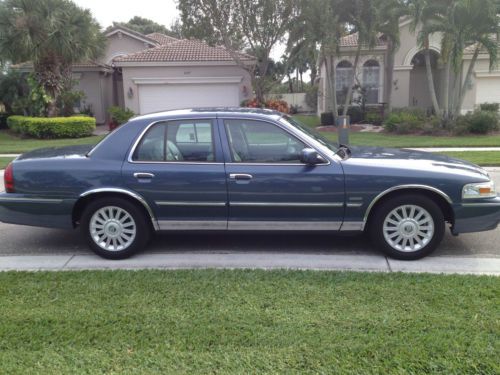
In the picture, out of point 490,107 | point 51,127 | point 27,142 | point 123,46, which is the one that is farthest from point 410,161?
point 123,46

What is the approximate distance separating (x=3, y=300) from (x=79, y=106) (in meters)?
24.2

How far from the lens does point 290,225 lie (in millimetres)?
5168

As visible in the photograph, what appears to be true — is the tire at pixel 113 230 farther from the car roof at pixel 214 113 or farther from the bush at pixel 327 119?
the bush at pixel 327 119

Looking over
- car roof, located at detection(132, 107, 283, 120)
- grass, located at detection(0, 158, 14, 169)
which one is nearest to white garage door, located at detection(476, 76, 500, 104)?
grass, located at detection(0, 158, 14, 169)

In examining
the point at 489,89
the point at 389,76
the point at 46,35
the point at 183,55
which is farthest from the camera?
the point at 183,55

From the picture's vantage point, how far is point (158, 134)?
529 centimetres

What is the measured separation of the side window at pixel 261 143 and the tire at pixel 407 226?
1059 millimetres

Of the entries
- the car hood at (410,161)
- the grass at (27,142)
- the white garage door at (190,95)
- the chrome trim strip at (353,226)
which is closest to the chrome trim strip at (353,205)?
the chrome trim strip at (353,226)

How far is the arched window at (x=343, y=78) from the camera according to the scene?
26.1m

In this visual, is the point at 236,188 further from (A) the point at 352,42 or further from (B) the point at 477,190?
(A) the point at 352,42

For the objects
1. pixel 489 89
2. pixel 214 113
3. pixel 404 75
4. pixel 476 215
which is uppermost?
pixel 404 75

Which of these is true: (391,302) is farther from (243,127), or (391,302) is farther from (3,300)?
(3,300)

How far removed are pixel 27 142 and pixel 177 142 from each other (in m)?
16.1

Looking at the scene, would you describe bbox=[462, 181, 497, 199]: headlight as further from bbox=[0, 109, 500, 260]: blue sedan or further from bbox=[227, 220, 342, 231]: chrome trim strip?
bbox=[227, 220, 342, 231]: chrome trim strip
